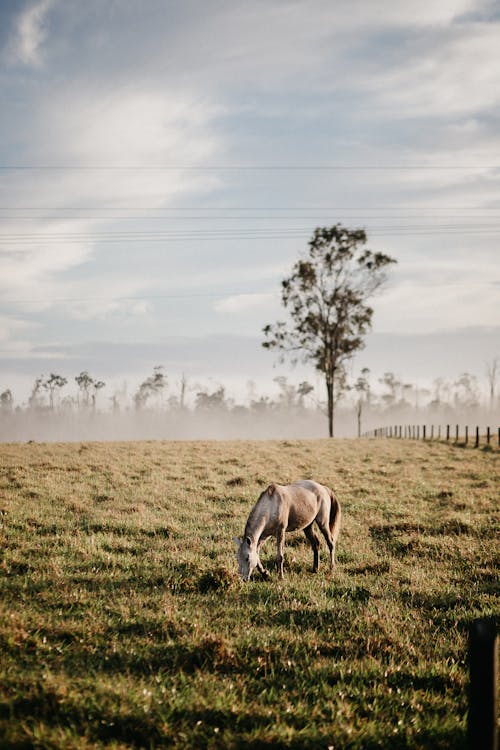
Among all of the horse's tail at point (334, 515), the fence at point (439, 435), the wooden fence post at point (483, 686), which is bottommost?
the fence at point (439, 435)

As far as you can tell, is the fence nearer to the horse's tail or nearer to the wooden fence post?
the horse's tail

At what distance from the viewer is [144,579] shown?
340 inches

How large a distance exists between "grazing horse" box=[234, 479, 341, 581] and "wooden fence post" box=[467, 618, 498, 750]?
5.34m

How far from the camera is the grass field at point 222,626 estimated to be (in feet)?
15.5

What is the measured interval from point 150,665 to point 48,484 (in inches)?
494

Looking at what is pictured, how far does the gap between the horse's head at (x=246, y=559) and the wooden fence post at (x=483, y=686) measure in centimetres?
533

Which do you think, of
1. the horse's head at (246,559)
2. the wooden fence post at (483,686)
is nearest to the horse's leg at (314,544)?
the horse's head at (246,559)

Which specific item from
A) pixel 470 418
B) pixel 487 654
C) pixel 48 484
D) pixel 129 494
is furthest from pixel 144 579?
pixel 470 418

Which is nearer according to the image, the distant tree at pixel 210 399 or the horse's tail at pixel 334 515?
the horse's tail at pixel 334 515

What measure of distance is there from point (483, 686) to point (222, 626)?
13.9 ft

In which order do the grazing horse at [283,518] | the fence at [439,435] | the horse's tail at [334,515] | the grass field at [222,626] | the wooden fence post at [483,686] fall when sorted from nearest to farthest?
the wooden fence post at [483,686]
the grass field at [222,626]
the grazing horse at [283,518]
the horse's tail at [334,515]
the fence at [439,435]

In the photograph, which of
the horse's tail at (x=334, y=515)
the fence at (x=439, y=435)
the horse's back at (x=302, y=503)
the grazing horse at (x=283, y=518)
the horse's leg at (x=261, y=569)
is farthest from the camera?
the fence at (x=439, y=435)

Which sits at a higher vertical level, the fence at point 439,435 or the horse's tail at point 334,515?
the horse's tail at point 334,515

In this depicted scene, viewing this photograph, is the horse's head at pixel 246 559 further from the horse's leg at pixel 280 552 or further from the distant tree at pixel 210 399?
the distant tree at pixel 210 399
